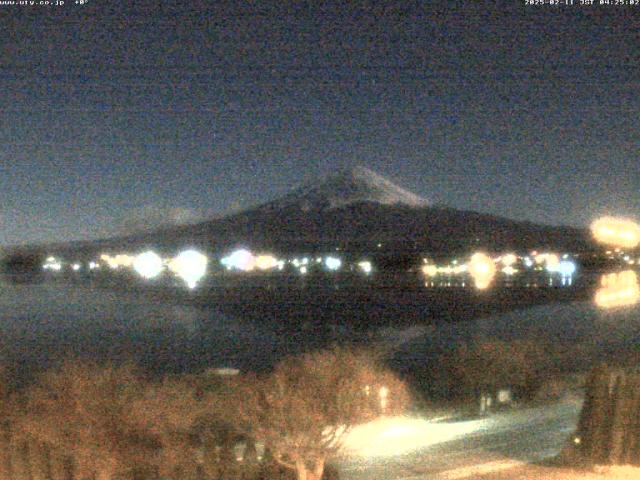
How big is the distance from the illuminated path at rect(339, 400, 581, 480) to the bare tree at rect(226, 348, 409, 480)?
49.9 inches

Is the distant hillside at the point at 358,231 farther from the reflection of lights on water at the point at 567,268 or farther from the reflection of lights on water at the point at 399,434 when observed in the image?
the reflection of lights on water at the point at 399,434

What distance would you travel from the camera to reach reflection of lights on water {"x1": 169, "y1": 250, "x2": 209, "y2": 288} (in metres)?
49.7

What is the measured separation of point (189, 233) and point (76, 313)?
3936 cm

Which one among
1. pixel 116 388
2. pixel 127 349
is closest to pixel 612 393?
pixel 116 388

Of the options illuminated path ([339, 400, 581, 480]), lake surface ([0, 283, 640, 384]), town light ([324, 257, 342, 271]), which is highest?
town light ([324, 257, 342, 271])

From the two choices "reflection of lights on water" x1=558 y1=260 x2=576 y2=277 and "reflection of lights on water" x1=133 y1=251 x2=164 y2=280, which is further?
"reflection of lights on water" x1=133 y1=251 x2=164 y2=280

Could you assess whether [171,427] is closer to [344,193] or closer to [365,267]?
[365,267]

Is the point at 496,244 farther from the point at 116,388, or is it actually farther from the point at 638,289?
the point at 116,388

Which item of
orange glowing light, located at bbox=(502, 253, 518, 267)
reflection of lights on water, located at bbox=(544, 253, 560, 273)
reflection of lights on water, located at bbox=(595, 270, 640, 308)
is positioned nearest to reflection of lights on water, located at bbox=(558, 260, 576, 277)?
reflection of lights on water, located at bbox=(544, 253, 560, 273)

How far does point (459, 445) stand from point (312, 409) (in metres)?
4.81

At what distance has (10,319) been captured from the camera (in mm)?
31141

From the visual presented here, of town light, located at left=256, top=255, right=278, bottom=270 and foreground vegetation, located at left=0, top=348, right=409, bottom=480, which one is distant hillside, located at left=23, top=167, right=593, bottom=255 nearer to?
town light, located at left=256, top=255, right=278, bottom=270

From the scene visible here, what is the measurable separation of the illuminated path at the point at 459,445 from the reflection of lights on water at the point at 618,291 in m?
15.9

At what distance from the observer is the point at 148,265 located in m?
60.4
